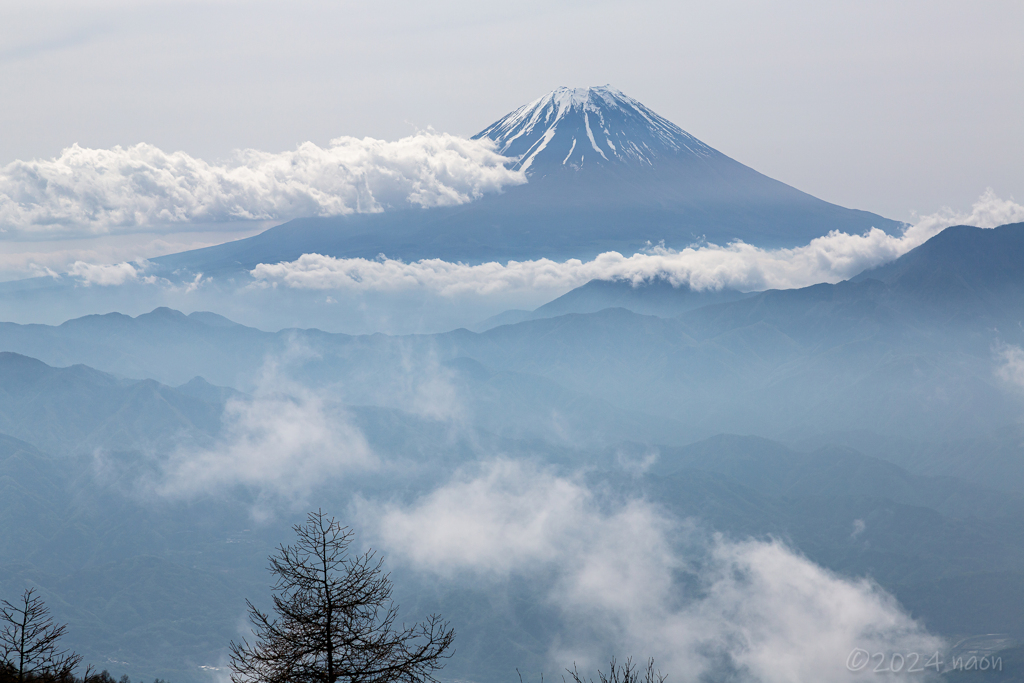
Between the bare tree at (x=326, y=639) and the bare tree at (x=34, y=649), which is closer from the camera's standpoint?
the bare tree at (x=326, y=639)

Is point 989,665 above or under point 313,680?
above

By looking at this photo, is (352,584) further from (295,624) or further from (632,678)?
(632,678)

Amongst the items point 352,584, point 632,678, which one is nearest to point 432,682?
point 352,584

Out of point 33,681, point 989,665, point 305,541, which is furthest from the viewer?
point 989,665

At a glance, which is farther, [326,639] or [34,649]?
[34,649]

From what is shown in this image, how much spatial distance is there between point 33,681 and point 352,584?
35.9ft

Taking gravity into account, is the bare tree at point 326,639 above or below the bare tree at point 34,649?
below

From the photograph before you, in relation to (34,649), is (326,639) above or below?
below

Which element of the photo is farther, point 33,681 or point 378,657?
point 33,681

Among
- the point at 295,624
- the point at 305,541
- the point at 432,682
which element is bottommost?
the point at 432,682

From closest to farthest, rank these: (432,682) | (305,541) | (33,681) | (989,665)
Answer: (305,541) < (432,682) < (33,681) < (989,665)

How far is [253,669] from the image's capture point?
14156 mm

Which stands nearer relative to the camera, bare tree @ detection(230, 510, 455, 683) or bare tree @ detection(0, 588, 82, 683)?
bare tree @ detection(230, 510, 455, 683)

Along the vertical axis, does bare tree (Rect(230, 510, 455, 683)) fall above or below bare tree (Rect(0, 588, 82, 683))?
below
